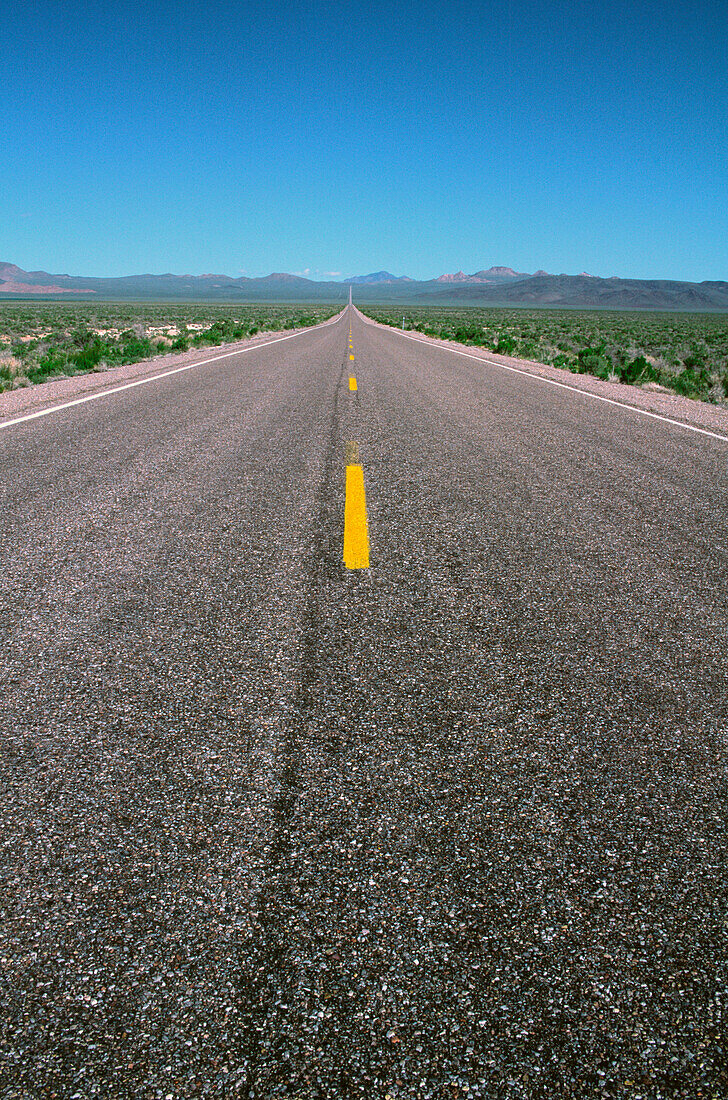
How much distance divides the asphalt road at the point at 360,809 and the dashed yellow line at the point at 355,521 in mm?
79

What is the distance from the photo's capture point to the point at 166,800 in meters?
1.87

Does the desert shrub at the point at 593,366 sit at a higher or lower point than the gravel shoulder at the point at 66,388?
lower

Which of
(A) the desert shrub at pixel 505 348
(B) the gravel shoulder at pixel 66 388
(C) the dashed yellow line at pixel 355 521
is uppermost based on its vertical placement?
(C) the dashed yellow line at pixel 355 521

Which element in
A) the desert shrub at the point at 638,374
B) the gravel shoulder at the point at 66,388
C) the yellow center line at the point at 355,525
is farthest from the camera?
the desert shrub at the point at 638,374

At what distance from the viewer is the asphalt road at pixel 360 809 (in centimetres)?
129

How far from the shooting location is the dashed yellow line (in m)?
3.63

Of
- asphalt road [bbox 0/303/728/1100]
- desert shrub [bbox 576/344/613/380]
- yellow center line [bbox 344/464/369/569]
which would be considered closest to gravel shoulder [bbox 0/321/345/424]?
yellow center line [bbox 344/464/369/569]

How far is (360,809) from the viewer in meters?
1.85

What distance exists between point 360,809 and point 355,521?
2543 millimetres

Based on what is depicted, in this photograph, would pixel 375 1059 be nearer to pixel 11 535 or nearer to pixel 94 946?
pixel 94 946

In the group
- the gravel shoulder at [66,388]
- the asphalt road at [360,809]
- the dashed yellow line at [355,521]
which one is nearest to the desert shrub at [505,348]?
the gravel shoulder at [66,388]

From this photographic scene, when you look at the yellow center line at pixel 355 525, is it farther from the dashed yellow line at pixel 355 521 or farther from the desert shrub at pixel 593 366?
the desert shrub at pixel 593 366

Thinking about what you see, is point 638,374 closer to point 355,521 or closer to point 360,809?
point 355,521

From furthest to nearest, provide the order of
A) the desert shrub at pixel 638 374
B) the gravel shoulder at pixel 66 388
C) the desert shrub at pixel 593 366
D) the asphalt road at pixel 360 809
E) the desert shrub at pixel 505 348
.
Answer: the desert shrub at pixel 505 348
the desert shrub at pixel 593 366
the desert shrub at pixel 638 374
the gravel shoulder at pixel 66 388
the asphalt road at pixel 360 809
